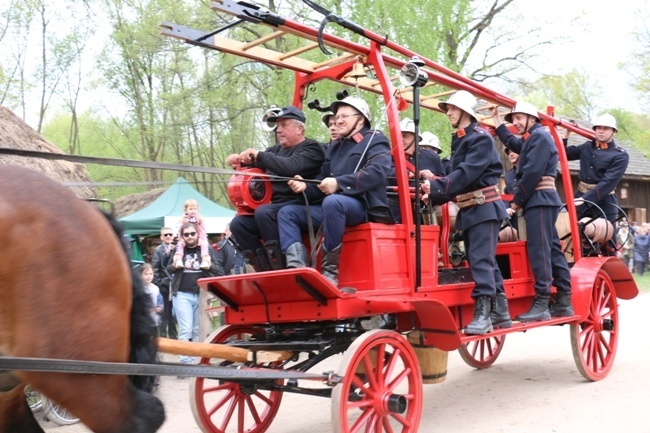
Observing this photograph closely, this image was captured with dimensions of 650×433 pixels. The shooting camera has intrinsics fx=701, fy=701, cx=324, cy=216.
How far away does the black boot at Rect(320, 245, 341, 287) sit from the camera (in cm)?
468

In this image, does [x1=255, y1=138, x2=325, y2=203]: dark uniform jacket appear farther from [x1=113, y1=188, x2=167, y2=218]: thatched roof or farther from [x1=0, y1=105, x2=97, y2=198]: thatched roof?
[x1=113, y1=188, x2=167, y2=218]: thatched roof

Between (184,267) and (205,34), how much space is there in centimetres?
416

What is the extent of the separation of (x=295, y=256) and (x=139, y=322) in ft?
5.44

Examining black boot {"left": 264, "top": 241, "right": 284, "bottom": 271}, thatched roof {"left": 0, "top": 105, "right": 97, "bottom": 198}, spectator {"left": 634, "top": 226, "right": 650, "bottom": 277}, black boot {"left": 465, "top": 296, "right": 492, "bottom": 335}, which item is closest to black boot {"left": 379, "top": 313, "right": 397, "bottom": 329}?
black boot {"left": 465, "top": 296, "right": 492, "bottom": 335}

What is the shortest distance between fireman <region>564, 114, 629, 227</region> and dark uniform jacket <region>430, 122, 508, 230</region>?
2.29 metres

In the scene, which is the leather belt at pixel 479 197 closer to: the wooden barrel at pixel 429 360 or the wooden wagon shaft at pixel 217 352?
the wooden barrel at pixel 429 360

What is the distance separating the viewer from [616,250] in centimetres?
780

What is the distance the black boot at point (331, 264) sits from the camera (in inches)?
184

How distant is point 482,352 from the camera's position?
7.86m

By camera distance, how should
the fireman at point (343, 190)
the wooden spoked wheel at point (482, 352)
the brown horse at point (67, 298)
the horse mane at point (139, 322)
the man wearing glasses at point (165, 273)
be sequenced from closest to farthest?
the brown horse at point (67, 298) < the horse mane at point (139, 322) < the fireman at point (343, 190) < the wooden spoked wheel at point (482, 352) < the man wearing glasses at point (165, 273)

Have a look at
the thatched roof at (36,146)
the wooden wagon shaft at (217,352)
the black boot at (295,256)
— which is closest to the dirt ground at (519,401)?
the wooden wagon shaft at (217,352)

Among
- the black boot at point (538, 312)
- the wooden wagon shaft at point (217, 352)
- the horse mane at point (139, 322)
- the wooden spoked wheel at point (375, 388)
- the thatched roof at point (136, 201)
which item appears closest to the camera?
the horse mane at point (139, 322)

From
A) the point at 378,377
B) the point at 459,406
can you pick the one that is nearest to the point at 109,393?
the point at 378,377

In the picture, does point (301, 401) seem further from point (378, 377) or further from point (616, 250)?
point (616, 250)
